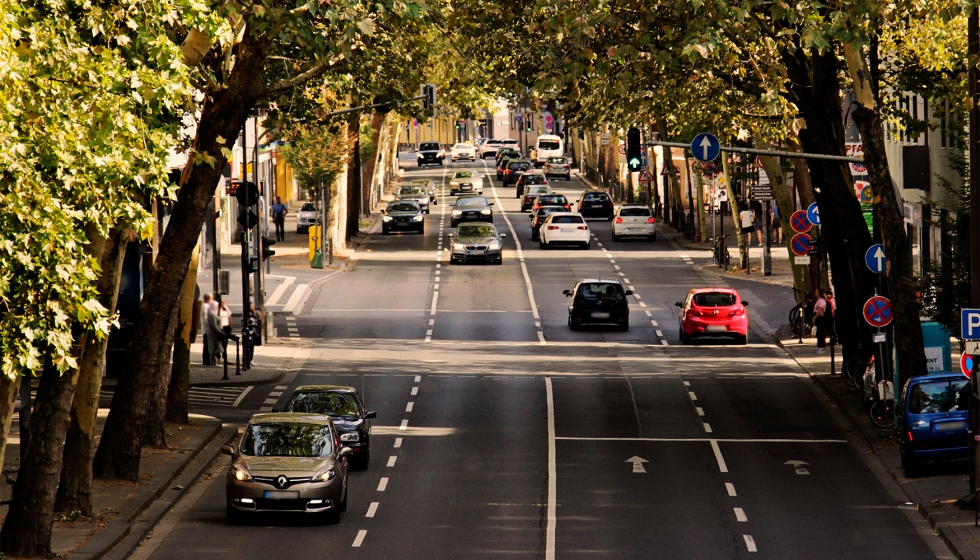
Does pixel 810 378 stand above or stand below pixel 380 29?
below

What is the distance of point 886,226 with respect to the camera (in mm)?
24453

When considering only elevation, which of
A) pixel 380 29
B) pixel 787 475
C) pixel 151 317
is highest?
pixel 380 29

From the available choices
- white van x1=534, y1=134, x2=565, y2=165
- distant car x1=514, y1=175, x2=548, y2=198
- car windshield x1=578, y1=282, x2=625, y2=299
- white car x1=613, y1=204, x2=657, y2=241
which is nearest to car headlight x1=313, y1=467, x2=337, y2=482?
car windshield x1=578, y1=282, x2=625, y2=299

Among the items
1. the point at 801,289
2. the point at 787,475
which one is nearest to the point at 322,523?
the point at 787,475

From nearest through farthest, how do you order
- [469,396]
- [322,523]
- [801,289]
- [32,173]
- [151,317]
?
1. [32,173]
2. [322,523]
3. [151,317]
4. [469,396]
5. [801,289]

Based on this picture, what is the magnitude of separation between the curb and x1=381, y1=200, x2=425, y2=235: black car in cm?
4268

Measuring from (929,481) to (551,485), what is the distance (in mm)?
5562

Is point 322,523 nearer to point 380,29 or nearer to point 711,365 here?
point 380,29

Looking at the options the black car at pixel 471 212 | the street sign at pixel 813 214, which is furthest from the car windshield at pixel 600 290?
the black car at pixel 471 212

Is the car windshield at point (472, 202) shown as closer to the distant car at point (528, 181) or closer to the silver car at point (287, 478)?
the distant car at point (528, 181)

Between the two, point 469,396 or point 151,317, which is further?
point 469,396

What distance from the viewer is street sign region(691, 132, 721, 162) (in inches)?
982

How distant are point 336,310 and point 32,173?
108 ft

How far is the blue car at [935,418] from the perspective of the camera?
21984mm
